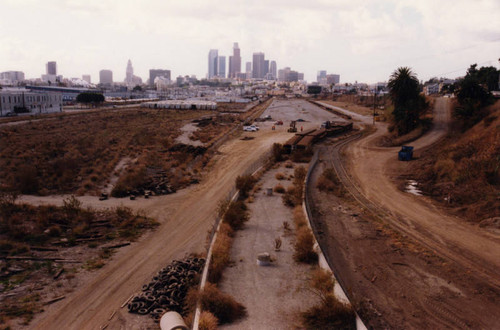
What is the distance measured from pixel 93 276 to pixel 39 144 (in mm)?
37304

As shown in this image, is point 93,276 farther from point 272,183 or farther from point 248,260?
point 272,183

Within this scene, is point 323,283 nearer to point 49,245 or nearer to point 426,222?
point 426,222

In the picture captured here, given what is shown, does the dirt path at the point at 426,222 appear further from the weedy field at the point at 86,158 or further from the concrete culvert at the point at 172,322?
the weedy field at the point at 86,158

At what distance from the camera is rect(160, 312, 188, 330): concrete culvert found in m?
11.7

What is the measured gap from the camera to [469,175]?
89.9 ft

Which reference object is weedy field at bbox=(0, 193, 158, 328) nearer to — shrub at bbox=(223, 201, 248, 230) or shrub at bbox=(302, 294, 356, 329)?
shrub at bbox=(223, 201, 248, 230)

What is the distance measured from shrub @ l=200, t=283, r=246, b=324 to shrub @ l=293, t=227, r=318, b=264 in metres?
4.19

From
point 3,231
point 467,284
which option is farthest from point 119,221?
point 467,284

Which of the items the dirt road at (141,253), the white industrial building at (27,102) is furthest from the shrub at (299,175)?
the white industrial building at (27,102)

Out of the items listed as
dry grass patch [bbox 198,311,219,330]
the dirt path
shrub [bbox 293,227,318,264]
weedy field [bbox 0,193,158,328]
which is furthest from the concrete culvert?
the dirt path

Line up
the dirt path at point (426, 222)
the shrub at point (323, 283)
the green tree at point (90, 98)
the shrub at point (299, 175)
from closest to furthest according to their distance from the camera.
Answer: the shrub at point (323, 283) → the dirt path at point (426, 222) → the shrub at point (299, 175) → the green tree at point (90, 98)

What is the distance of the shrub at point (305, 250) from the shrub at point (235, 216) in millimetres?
3855

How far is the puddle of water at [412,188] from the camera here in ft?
92.5

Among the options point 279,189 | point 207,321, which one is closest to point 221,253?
point 207,321
